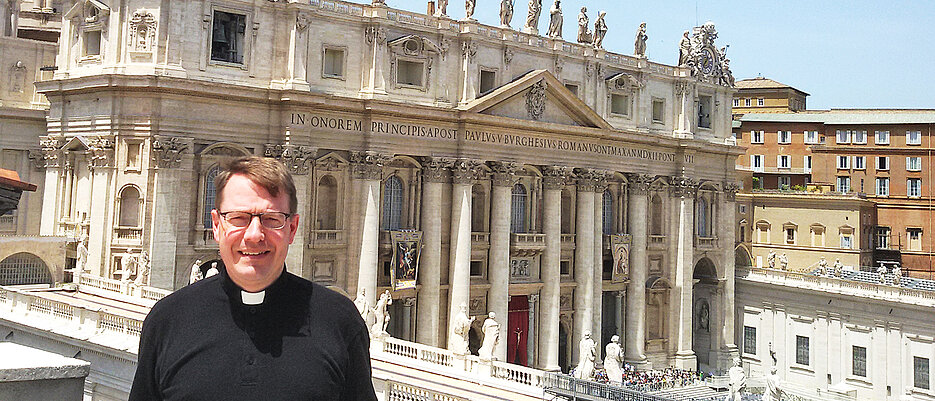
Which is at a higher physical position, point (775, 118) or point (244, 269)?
point (775, 118)

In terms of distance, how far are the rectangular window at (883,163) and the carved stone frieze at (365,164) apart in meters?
44.5

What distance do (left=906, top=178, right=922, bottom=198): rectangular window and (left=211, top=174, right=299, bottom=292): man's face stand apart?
232 ft

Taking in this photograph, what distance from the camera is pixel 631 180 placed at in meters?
51.5

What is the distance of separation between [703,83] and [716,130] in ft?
10.5

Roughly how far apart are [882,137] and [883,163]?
1.93 meters

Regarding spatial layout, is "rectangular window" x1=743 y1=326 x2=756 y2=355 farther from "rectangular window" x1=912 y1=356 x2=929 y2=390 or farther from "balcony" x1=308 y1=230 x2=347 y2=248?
"balcony" x1=308 y1=230 x2=347 y2=248

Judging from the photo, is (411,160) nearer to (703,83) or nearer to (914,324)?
(703,83)

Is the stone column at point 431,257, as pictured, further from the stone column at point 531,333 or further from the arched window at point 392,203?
the stone column at point 531,333

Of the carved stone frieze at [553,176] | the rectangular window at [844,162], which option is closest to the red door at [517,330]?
the carved stone frieze at [553,176]

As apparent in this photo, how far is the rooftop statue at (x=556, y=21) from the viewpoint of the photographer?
159ft

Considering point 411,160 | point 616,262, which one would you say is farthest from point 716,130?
point 411,160

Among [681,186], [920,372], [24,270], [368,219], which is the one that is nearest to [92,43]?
[24,270]

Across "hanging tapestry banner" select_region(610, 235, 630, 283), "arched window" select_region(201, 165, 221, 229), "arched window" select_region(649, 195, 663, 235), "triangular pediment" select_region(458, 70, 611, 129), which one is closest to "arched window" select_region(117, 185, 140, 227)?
"arched window" select_region(201, 165, 221, 229)

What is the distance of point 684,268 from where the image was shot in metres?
53.5
